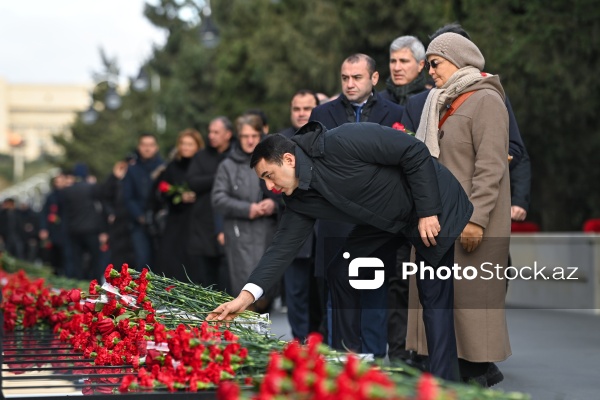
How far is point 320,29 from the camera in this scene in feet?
108

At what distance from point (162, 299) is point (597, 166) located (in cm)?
1910

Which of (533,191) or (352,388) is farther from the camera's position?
(533,191)

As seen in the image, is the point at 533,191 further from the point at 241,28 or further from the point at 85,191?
the point at 241,28

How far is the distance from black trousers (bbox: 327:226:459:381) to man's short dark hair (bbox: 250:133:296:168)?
110 cm

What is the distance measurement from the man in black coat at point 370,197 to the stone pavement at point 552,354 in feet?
4.07

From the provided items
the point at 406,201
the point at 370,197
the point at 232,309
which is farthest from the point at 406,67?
the point at 232,309

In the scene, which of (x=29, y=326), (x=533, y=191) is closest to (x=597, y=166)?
(x=533, y=191)

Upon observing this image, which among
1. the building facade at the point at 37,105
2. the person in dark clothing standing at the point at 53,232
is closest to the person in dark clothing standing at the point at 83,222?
the person in dark clothing standing at the point at 53,232

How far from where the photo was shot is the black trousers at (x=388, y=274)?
27.3ft

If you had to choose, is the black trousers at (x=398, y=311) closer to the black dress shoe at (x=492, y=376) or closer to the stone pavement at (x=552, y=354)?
the stone pavement at (x=552, y=354)

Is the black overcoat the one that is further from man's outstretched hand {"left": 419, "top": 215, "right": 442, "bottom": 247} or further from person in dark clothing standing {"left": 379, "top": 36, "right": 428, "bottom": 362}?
person in dark clothing standing {"left": 379, "top": 36, "right": 428, "bottom": 362}

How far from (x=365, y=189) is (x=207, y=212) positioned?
284 inches

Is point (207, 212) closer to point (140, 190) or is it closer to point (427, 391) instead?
point (140, 190)

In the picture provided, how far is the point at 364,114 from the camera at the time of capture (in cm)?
1056
